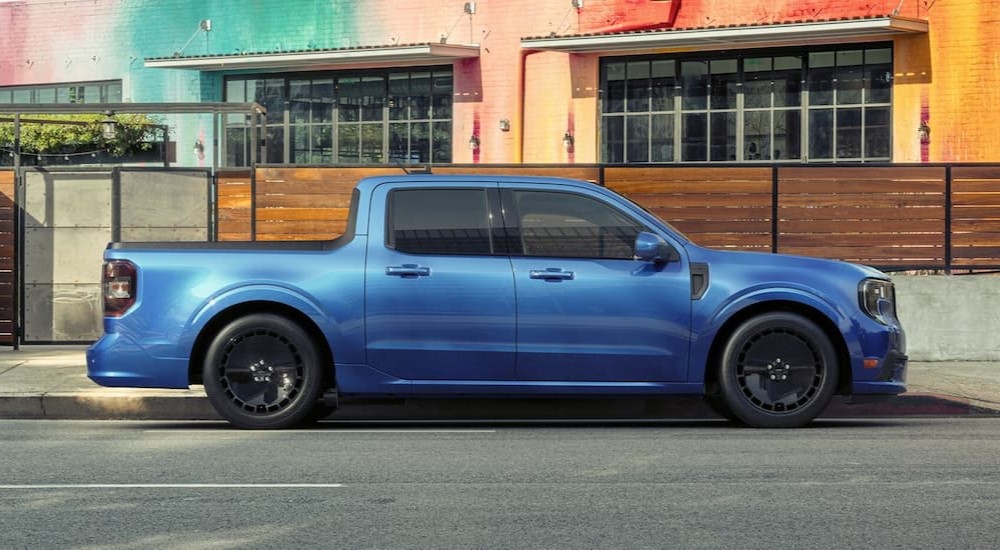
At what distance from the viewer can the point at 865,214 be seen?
1570 cm

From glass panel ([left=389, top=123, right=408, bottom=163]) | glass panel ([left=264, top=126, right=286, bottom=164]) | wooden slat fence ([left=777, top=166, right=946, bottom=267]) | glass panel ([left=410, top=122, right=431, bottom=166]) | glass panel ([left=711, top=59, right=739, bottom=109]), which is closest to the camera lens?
wooden slat fence ([left=777, top=166, right=946, bottom=267])

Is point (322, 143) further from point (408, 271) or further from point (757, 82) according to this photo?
point (408, 271)

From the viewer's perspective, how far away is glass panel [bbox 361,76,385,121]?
25.4 meters

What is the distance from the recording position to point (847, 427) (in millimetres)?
10859

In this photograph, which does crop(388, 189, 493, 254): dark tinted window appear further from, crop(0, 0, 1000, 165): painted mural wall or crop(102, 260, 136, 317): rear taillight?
crop(0, 0, 1000, 165): painted mural wall

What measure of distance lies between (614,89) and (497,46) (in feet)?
6.72

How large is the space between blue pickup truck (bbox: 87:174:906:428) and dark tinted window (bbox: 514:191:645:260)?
2 centimetres

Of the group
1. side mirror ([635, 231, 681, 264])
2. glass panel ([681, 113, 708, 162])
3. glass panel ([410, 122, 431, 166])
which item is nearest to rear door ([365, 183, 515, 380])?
side mirror ([635, 231, 681, 264])

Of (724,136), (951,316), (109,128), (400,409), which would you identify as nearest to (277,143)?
(109,128)

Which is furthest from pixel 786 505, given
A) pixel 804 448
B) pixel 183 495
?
pixel 183 495

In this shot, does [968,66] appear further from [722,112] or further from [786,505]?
[786,505]

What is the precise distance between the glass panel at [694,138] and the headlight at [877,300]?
12801 millimetres

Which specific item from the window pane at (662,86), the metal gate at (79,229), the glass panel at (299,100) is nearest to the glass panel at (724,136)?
the window pane at (662,86)

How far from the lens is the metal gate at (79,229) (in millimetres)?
16422
